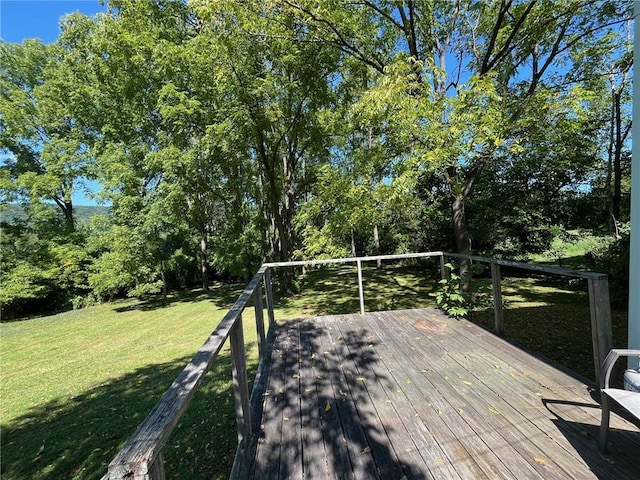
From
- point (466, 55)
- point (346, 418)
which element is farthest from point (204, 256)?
point (346, 418)

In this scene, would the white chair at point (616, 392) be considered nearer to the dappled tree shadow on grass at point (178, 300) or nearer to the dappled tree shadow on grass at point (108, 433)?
the dappled tree shadow on grass at point (108, 433)

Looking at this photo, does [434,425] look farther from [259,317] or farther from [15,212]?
[15,212]

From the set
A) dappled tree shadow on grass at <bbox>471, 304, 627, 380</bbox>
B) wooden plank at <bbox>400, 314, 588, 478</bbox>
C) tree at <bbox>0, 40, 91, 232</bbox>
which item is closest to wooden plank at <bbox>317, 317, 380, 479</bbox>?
wooden plank at <bbox>400, 314, 588, 478</bbox>

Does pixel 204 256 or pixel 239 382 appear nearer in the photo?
pixel 239 382

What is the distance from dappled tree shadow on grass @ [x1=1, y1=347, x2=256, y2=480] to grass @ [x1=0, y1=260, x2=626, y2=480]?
0.04ft

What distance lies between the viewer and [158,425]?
91 centimetres

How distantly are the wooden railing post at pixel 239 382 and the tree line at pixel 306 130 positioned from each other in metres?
3.26

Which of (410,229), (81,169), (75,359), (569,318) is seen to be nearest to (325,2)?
(569,318)

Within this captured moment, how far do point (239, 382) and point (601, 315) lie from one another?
2.72 m

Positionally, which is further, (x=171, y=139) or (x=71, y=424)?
(x=171, y=139)

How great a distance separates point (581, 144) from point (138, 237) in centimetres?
1386

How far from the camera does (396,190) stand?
4684mm

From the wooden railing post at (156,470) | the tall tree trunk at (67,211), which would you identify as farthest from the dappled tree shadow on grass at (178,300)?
the wooden railing post at (156,470)

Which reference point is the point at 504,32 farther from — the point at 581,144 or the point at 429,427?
the point at 429,427
